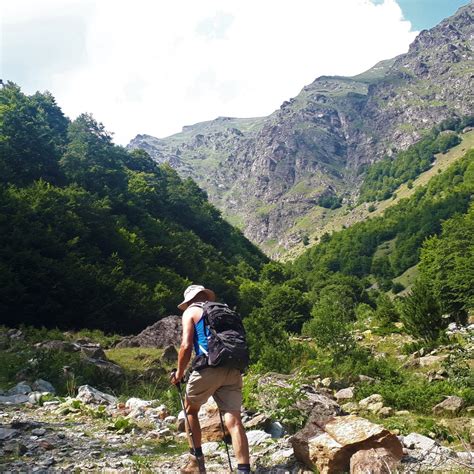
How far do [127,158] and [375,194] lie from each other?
13807cm

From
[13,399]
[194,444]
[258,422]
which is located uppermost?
[13,399]

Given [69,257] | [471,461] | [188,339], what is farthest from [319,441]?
[69,257]

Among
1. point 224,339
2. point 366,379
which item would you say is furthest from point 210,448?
point 366,379

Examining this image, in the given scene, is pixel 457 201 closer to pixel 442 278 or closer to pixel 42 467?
pixel 442 278

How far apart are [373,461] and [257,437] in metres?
2.47

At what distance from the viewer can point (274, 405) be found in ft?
25.0

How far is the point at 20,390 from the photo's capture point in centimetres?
953

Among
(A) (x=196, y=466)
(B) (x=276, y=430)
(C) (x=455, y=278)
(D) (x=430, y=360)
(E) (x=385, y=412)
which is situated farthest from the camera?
(C) (x=455, y=278)

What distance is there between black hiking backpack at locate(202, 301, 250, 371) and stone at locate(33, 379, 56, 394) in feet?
22.2

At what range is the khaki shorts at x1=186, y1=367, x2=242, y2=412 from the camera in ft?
15.8

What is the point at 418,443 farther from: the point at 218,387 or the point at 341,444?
the point at 218,387

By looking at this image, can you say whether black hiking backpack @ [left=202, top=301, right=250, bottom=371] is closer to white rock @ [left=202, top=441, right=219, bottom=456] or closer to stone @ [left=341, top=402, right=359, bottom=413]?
white rock @ [left=202, top=441, right=219, bottom=456]

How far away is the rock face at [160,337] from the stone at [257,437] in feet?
48.8

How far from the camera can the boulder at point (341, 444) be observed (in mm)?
4906
